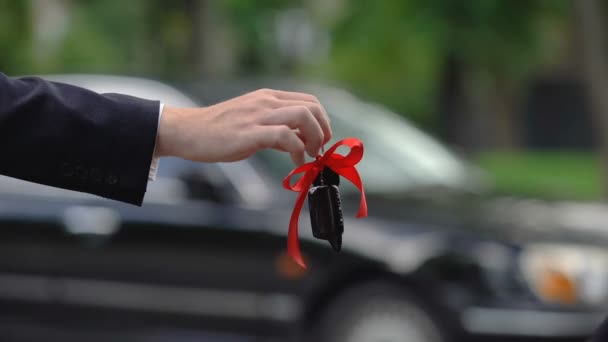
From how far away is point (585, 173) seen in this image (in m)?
26.4

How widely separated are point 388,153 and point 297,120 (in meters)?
4.42

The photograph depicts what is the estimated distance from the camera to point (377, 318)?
546cm

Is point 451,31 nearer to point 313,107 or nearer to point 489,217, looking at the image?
point 489,217

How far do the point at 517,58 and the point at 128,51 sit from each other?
42.9 ft

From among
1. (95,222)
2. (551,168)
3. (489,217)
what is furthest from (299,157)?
(551,168)

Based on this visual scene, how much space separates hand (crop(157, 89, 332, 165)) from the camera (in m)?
1.85

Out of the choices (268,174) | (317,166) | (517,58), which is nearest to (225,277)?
(268,174)

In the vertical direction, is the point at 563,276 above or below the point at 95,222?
above

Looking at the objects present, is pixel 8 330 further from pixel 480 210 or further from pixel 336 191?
pixel 336 191

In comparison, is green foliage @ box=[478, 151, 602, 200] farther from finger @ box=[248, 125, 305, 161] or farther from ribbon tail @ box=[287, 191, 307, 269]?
finger @ box=[248, 125, 305, 161]

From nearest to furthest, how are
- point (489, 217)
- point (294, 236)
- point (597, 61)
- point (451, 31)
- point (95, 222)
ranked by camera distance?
point (294, 236) < point (489, 217) < point (95, 222) < point (597, 61) < point (451, 31)

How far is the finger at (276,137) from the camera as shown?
1.83 meters

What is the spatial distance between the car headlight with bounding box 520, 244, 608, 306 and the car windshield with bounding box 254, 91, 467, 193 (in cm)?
86

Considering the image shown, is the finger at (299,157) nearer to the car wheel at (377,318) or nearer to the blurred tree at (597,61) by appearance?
the car wheel at (377,318)
